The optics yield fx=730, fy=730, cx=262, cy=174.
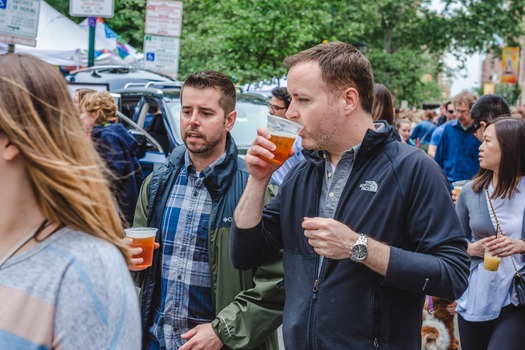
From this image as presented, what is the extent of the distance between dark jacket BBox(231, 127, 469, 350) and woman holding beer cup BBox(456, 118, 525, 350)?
1.77 m

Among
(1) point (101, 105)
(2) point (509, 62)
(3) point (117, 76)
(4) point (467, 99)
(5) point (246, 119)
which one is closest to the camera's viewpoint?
(1) point (101, 105)

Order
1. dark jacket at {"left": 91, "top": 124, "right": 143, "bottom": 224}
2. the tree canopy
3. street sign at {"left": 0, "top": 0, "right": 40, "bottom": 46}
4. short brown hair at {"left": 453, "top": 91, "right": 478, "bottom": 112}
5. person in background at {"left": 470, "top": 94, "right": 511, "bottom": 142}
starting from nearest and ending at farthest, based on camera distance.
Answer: person in background at {"left": 470, "top": 94, "right": 511, "bottom": 142}
dark jacket at {"left": 91, "top": 124, "right": 143, "bottom": 224}
short brown hair at {"left": 453, "top": 91, "right": 478, "bottom": 112}
street sign at {"left": 0, "top": 0, "right": 40, "bottom": 46}
the tree canopy

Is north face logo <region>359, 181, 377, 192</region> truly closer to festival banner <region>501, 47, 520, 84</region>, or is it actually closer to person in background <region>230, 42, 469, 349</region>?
person in background <region>230, 42, 469, 349</region>

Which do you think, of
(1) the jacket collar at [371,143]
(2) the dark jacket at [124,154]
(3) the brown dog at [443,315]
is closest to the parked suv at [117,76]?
(2) the dark jacket at [124,154]

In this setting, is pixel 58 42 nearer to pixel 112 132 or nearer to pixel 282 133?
pixel 112 132

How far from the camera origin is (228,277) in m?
3.18

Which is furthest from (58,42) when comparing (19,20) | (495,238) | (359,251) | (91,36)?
(359,251)

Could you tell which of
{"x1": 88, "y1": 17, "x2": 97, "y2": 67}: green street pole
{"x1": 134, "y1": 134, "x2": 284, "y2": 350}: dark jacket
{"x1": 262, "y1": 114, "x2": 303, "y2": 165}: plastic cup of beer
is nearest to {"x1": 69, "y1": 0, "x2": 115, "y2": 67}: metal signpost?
{"x1": 88, "y1": 17, "x2": 97, "y2": 67}: green street pole

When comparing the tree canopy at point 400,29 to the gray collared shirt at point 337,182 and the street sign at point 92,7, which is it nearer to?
the street sign at point 92,7

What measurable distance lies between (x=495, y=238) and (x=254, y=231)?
1.95 metres

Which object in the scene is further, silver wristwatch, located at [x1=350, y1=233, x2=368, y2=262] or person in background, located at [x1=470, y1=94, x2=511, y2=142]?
person in background, located at [x1=470, y1=94, x2=511, y2=142]

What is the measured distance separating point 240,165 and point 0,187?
1.90 meters

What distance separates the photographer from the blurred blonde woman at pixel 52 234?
1.53 metres

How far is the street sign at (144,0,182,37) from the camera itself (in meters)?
15.8
